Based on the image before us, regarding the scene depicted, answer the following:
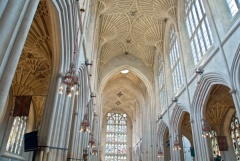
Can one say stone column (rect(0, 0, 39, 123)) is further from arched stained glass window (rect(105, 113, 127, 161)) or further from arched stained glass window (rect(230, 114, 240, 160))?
arched stained glass window (rect(105, 113, 127, 161))

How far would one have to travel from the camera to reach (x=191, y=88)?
41.4 feet

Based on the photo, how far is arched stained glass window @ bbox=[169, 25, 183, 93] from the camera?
612 inches

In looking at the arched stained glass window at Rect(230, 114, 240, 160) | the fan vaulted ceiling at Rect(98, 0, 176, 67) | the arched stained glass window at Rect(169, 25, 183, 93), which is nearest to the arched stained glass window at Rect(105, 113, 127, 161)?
the fan vaulted ceiling at Rect(98, 0, 176, 67)

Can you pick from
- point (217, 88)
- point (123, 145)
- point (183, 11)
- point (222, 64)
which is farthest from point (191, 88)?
point (123, 145)

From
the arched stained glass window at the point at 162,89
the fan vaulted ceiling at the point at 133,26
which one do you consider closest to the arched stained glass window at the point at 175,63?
the fan vaulted ceiling at the point at 133,26

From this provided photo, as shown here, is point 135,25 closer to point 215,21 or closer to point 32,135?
point 215,21

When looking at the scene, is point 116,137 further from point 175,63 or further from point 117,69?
point 175,63

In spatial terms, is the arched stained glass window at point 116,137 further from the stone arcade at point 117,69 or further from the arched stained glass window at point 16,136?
the arched stained glass window at point 16,136

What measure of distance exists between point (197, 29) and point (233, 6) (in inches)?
132

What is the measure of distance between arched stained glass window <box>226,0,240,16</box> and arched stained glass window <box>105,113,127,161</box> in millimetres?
31763

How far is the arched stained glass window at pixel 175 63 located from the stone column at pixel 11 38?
12990 millimetres

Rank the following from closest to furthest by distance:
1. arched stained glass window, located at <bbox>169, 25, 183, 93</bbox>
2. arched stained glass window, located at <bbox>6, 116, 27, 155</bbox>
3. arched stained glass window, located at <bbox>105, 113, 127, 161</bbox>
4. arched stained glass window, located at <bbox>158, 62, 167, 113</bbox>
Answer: arched stained glass window, located at <bbox>6, 116, 27, 155</bbox>, arched stained glass window, located at <bbox>169, 25, 183, 93</bbox>, arched stained glass window, located at <bbox>158, 62, 167, 113</bbox>, arched stained glass window, located at <bbox>105, 113, 127, 161</bbox>

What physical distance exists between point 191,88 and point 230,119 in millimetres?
9248

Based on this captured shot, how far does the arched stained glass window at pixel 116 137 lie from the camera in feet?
117
